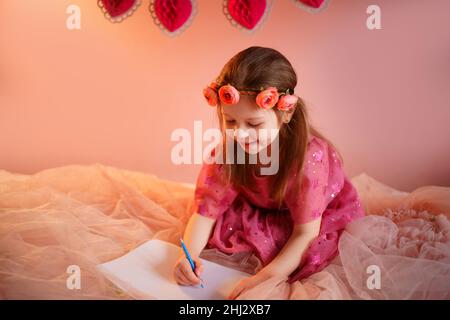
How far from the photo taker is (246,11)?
4.54ft

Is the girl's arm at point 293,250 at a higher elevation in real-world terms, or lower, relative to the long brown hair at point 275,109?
lower

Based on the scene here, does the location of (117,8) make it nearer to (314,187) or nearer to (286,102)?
(286,102)

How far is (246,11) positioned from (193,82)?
0.82 ft

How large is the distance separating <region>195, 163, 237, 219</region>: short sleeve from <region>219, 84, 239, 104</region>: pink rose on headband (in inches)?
9.0

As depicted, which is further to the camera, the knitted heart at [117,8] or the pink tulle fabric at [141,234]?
the knitted heart at [117,8]

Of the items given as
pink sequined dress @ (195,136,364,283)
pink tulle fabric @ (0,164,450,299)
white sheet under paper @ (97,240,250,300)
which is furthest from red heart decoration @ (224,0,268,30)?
white sheet under paper @ (97,240,250,300)

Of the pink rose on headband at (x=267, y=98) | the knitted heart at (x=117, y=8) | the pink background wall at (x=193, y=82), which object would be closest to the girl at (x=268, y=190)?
the pink rose on headband at (x=267, y=98)

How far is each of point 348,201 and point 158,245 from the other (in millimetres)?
545

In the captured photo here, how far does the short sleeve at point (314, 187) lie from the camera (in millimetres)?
1265

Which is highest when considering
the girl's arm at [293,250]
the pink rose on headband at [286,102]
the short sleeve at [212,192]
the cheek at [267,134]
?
the pink rose on headband at [286,102]

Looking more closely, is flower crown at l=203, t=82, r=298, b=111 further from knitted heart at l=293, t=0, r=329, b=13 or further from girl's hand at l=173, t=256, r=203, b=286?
girl's hand at l=173, t=256, r=203, b=286

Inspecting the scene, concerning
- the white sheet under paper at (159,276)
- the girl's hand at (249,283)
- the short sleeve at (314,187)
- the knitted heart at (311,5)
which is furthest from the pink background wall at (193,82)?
the girl's hand at (249,283)

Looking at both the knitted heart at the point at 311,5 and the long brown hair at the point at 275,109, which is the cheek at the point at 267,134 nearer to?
the long brown hair at the point at 275,109
